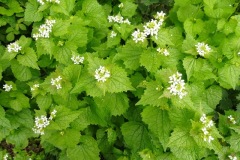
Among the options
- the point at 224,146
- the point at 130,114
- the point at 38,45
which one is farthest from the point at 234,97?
the point at 38,45

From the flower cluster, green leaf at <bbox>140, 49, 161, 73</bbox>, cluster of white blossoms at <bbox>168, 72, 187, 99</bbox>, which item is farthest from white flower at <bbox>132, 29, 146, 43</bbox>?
cluster of white blossoms at <bbox>168, 72, 187, 99</bbox>

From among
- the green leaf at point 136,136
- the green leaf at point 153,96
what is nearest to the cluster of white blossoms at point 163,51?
the green leaf at point 153,96

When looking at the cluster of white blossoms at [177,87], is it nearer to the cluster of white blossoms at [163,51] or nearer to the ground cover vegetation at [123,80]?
the ground cover vegetation at [123,80]

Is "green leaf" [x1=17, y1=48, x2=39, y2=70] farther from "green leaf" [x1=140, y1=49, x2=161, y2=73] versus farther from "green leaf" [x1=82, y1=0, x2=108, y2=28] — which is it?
"green leaf" [x1=140, y1=49, x2=161, y2=73]

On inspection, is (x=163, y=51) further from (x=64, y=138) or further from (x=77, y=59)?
(x=64, y=138)

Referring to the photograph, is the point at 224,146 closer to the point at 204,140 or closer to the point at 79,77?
the point at 204,140

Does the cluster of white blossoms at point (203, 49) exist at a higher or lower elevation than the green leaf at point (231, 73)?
higher
